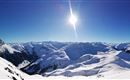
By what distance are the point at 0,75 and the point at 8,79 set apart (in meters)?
1.83

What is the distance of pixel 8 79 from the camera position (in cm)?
3341

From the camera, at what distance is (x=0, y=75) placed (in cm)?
3441
